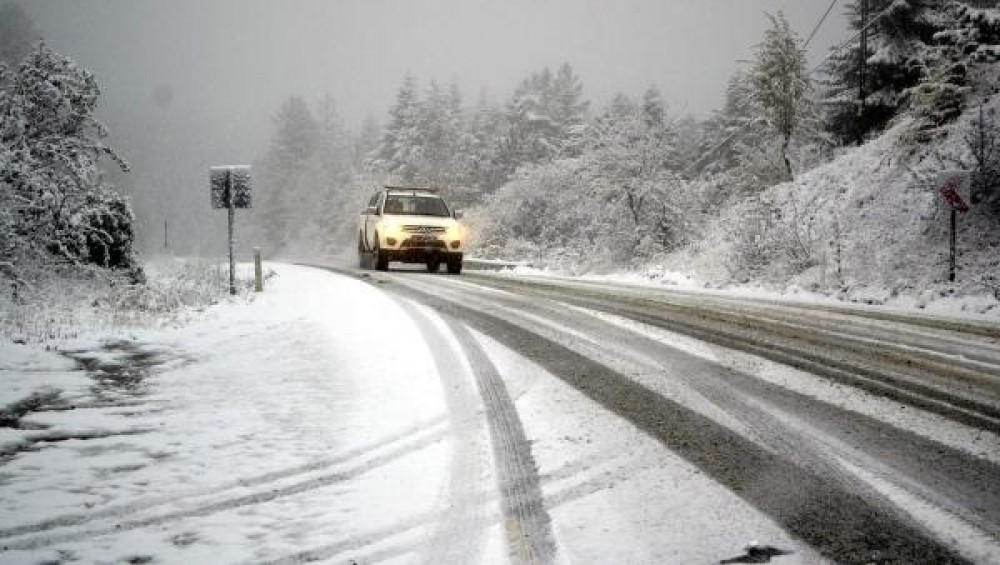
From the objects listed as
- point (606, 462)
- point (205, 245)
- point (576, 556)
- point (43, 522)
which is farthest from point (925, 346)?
point (205, 245)

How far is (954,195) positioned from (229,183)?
13.6 metres

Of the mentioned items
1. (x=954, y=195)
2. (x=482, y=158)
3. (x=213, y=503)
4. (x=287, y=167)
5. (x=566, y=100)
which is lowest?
(x=213, y=503)

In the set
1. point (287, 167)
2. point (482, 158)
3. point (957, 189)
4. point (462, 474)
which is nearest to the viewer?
point (462, 474)

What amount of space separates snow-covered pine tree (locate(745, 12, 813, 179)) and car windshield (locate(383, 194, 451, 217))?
58.7 ft

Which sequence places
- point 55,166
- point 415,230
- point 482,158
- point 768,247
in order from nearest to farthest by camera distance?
point 55,166, point 768,247, point 415,230, point 482,158

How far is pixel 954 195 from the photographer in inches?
450

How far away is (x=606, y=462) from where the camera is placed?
332 cm

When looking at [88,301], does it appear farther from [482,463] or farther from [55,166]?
[482,463]

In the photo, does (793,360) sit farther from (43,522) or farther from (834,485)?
(43,522)

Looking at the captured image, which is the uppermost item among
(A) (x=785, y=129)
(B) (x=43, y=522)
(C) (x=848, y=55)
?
(C) (x=848, y=55)

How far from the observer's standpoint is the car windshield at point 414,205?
17.5 m

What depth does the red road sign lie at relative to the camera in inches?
448

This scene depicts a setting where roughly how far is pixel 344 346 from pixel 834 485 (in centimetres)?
510

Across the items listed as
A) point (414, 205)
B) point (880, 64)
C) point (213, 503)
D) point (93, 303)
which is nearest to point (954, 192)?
point (414, 205)
